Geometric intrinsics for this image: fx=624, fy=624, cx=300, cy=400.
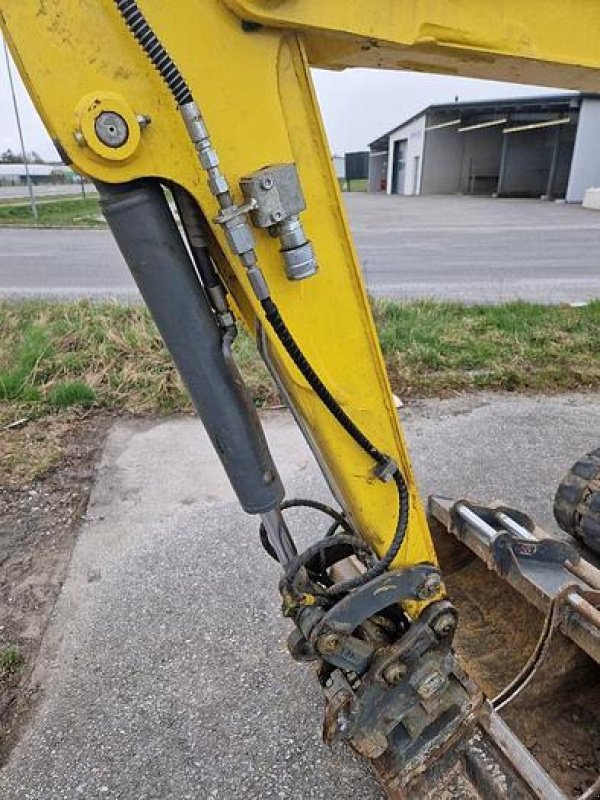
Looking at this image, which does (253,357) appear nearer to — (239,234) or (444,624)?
(444,624)

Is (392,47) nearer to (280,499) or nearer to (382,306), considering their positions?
(280,499)

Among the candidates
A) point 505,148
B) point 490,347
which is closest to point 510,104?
point 505,148

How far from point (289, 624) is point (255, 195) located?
1.85 meters

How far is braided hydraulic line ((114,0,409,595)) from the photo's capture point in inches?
38.2

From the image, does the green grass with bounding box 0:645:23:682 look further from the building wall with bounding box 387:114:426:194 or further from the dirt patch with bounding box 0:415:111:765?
the building wall with bounding box 387:114:426:194

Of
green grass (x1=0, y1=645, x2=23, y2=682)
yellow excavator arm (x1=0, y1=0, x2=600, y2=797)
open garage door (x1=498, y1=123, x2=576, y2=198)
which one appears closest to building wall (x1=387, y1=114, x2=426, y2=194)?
open garage door (x1=498, y1=123, x2=576, y2=198)

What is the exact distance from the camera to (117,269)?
1046 centimetres

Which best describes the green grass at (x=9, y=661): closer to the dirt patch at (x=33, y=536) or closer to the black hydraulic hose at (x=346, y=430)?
the dirt patch at (x=33, y=536)

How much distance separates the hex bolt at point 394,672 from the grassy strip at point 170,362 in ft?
9.10

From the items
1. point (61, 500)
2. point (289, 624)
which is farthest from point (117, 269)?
point (289, 624)

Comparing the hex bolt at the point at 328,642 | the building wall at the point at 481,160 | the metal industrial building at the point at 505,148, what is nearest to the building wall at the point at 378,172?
the metal industrial building at the point at 505,148

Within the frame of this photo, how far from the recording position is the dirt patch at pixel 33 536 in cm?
227

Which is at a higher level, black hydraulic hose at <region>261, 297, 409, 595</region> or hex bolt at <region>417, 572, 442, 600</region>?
black hydraulic hose at <region>261, 297, 409, 595</region>

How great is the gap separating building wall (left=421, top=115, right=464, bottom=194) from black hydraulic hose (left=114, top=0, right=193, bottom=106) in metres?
36.1
